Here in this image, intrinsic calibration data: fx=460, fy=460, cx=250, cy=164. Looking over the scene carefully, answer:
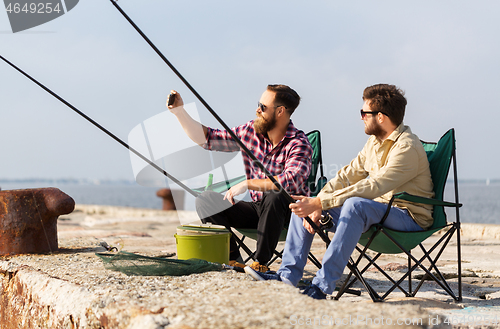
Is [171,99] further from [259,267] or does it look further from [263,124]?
[259,267]

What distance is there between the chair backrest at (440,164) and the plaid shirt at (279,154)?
0.75 metres

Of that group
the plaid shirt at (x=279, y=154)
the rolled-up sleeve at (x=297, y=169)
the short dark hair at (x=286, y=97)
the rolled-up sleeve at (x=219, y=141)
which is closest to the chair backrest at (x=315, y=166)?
the plaid shirt at (x=279, y=154)

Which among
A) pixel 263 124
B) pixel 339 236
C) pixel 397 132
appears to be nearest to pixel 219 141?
pixel 263 124

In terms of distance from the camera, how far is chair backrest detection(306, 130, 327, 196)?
3.27 metres

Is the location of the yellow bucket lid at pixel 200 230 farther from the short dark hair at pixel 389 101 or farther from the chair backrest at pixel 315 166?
the short dark hair at pixel 389 101

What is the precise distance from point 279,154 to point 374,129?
648 mm

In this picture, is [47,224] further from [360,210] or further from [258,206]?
[360,210]

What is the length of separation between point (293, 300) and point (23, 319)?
64.0 inches

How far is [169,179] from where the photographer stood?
121 inches

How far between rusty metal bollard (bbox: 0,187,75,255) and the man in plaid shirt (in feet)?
3.42

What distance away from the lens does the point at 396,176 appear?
247cm

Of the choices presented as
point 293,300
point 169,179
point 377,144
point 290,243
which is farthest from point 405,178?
point 169,179

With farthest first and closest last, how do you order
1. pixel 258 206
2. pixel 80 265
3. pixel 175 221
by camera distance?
1. pixel 175 221
2. pixel 258 206
3. pixel 80 265

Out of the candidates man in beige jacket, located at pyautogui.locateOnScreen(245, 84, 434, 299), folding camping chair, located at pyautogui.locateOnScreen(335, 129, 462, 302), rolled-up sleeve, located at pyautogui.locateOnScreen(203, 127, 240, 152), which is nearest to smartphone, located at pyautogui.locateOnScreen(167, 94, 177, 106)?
rolled-up sleeve, located at pyautogui.locateOnScreen(203, 127, 240, 152)
